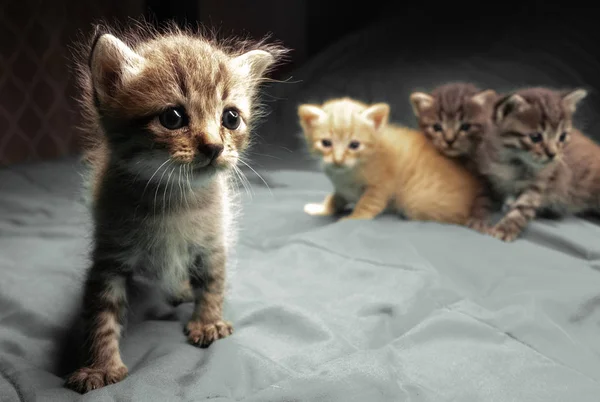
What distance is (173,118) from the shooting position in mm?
765

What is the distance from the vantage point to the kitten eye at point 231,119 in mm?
824

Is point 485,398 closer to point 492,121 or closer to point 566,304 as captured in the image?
point 566,304

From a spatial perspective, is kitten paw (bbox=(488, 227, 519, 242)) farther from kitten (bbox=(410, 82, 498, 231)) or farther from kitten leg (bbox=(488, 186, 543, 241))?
kitten (bbox=(410, 82, 498, 231))

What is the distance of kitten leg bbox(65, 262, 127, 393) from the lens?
31.5 inches

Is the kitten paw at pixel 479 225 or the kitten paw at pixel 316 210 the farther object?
the kitten paw at pixel 316 210

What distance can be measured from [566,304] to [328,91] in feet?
4.85

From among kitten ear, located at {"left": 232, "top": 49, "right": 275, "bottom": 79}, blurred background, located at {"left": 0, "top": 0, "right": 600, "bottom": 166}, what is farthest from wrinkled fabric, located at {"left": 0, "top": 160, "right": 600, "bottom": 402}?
blurred background, located at {"left": 0, "top": 0, "right": 600, "bottom": 166}

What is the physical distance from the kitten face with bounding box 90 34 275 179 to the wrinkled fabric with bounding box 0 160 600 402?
12.5 inches

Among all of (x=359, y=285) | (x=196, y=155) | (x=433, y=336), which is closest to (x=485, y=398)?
(x=433, y=336)

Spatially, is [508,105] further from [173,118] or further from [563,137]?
[173,118]

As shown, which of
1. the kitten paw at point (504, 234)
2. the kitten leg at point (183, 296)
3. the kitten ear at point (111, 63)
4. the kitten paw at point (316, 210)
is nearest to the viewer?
the kitten ear at point (111, 63)

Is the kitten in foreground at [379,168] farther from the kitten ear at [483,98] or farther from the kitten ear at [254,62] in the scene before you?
the kitten ear at [254,62]

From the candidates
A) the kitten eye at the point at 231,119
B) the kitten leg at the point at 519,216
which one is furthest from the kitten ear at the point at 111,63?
the kitten leg at the point at 519,216

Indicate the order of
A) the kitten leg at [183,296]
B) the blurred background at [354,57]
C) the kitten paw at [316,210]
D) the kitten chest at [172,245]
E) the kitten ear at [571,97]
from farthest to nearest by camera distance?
1. the blurred background at [354,57]
2. the kitten paw at [316,210]
3. the kitten ear at [571,97]
4. the kitten leg at [183,296]
5. the kitten chest at [172,245]
